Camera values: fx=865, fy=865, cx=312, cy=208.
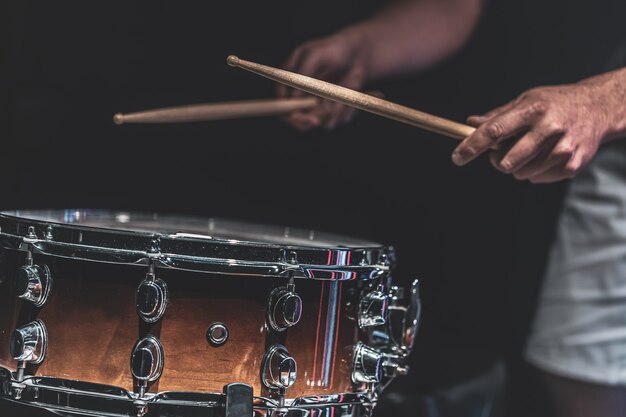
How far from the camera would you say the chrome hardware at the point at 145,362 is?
1.04 metres

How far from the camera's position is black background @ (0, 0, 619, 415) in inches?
75.2

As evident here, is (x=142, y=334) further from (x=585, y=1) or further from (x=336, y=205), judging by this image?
(x=585, y=1)

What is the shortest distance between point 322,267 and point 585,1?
1.21 m

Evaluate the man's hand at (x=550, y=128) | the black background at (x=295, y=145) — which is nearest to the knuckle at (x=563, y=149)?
the man's hand at (x=550, y=128)

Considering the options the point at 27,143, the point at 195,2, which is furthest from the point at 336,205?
the point at 27,143

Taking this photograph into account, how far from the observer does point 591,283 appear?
1.88 m

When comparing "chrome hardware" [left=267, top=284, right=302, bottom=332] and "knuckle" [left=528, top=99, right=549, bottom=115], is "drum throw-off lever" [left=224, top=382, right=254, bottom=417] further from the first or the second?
"knuckle" [left=528, top=99, right=549, bottom=115]

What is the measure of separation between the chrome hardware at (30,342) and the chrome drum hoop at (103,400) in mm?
30

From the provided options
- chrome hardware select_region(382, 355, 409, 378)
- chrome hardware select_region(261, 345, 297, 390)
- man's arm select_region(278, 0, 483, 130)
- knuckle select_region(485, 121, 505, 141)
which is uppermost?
man's arm select_region(278, 0, 483, 130)

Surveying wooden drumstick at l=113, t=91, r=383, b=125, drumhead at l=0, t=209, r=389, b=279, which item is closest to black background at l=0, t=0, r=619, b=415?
wooden drumstick at l=113, t=91, r=383, b=125

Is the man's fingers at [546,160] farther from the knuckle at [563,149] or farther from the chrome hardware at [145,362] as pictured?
the chrome hardware at [145,362]

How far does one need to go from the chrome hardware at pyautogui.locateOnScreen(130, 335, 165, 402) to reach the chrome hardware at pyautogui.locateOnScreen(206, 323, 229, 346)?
0.21ft

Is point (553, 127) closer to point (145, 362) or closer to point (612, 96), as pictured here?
point (612, 96)

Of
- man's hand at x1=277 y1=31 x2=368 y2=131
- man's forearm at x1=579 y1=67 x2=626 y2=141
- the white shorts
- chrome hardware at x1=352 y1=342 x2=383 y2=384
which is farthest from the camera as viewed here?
the white shorts
